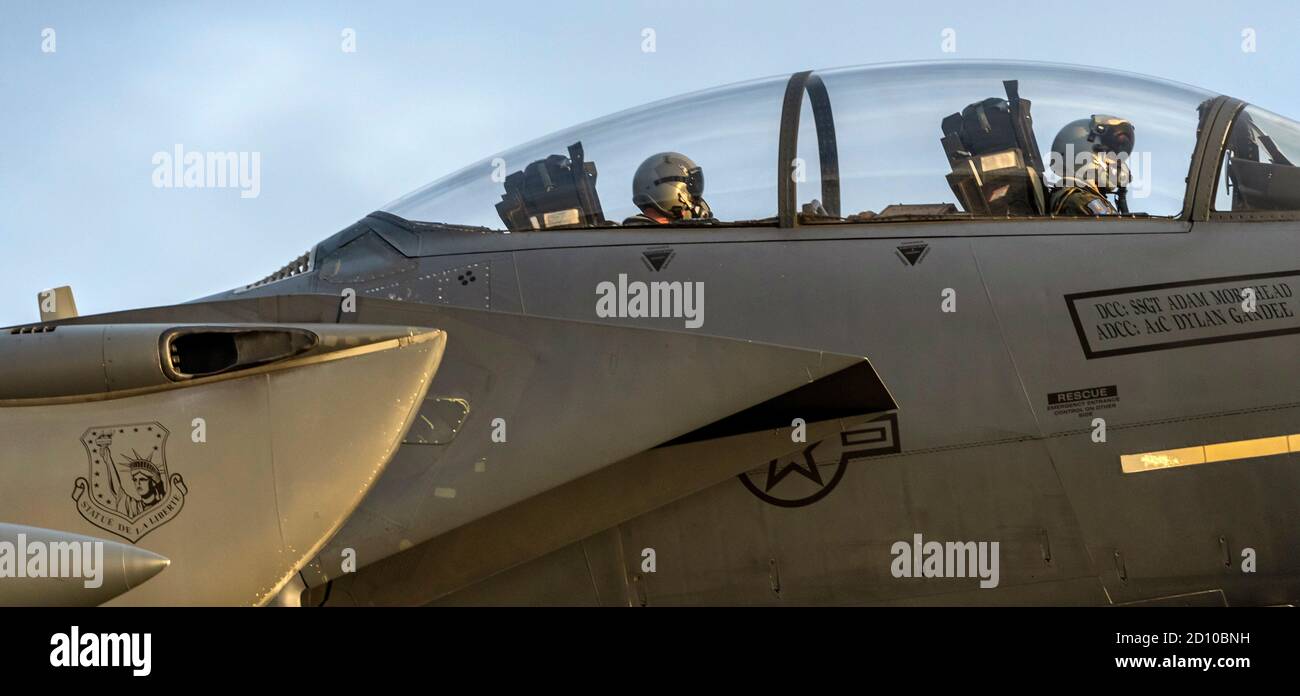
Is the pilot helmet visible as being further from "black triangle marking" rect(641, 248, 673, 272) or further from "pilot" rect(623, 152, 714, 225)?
"black triangle marking" rect(641, 248, 673, 272)

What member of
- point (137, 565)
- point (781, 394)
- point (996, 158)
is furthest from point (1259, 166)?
point (137, 565)

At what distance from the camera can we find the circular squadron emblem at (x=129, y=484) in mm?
5504

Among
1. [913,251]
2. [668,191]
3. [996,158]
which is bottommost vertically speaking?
[913,251]

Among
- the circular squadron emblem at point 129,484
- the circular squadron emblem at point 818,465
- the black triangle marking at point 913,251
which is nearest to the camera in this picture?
the circular squadron emblem at point 129,484

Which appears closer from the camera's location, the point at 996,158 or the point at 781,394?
the point at 781,394

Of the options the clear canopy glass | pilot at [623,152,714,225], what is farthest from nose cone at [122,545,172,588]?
the clear canopy glass

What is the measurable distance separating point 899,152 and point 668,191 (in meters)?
1.28

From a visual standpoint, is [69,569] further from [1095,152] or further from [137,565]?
[1095,152]

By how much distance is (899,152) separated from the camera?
6910mm

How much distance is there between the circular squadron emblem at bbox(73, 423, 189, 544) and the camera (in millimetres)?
5504

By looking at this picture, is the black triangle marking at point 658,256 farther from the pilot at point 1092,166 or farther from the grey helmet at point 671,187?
the pilot at point 1092,166

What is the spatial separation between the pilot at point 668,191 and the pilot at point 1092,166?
6.19 feet

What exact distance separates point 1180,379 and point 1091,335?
45 cm

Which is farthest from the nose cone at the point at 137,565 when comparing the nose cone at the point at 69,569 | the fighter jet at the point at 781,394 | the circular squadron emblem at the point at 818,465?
the circular squadron emblem at the point at 818,465
